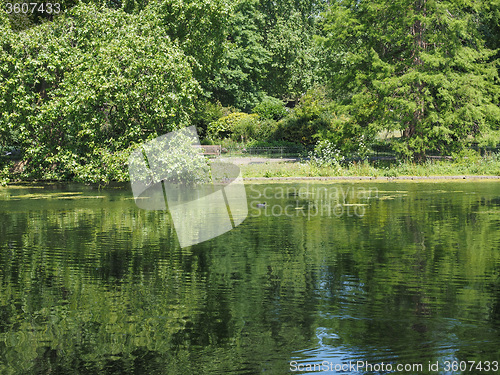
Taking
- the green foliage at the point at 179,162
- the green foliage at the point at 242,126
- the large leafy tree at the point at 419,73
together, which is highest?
the large leafy tree at the point at 419,73

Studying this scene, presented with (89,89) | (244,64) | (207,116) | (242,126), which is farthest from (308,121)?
(89,89)

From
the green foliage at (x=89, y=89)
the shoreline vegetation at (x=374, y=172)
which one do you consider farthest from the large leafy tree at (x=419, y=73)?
the green foliage at (x=89, y=89)

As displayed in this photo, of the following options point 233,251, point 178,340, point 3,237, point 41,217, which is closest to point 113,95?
point 41,217

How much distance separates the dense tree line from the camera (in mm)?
29500

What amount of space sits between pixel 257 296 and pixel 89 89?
69.1 ft

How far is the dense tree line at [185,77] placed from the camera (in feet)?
96.8

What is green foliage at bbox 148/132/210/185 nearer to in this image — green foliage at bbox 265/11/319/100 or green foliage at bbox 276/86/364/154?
green foliage at bbox 276/86/364/154

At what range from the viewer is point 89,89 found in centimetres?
2894

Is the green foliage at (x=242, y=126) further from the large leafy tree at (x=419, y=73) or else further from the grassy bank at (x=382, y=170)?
the grassy bank at (x=382, y=170)

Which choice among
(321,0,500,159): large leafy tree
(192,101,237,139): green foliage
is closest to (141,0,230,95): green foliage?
(321,0,500,159): large leafy tree

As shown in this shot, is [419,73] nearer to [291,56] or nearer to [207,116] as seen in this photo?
[207,116]

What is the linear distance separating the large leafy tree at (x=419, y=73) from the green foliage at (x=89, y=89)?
12.4 m

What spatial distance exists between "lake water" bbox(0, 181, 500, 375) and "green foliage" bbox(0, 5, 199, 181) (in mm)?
11118

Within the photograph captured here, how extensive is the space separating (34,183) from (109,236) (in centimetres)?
1824
